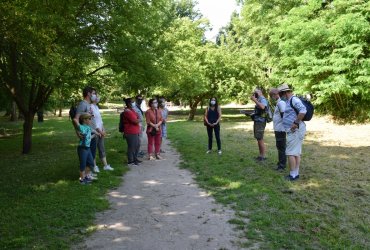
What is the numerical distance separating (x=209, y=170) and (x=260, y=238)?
4099 mm

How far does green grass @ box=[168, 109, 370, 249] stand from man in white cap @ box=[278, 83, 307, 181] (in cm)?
40

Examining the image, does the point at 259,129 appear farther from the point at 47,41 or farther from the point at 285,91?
the point at 47,41

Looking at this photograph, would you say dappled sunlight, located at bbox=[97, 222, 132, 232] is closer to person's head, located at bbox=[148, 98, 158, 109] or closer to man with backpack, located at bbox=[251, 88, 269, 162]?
man with backpack, located at bbox=[251, 88, 269, 162]

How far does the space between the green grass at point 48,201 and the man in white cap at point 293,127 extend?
3.64 m

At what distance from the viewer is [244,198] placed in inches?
248

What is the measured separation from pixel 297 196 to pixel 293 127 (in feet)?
4.86

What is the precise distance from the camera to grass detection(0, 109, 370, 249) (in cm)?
467

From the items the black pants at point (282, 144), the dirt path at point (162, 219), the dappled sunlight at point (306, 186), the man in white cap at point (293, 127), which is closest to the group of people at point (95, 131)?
the dirt path at point (162, 219)

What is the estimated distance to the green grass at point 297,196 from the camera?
15.3 feet

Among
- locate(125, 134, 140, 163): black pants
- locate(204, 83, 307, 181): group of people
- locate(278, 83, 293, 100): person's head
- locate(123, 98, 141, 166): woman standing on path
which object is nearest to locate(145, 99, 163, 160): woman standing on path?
locate(125, 134, 140, 163): black pants

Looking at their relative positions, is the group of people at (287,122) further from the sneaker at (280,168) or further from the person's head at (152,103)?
the person's head at (152,103)

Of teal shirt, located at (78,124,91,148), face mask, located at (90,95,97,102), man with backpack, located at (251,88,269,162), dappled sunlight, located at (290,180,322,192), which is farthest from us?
man with backpack, located at (251,88,269,162)

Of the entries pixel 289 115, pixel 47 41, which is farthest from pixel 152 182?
pixel 47 41

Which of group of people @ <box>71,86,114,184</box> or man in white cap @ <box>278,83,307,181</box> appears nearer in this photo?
man in white cap @ <box>278,83,307,181</box>
